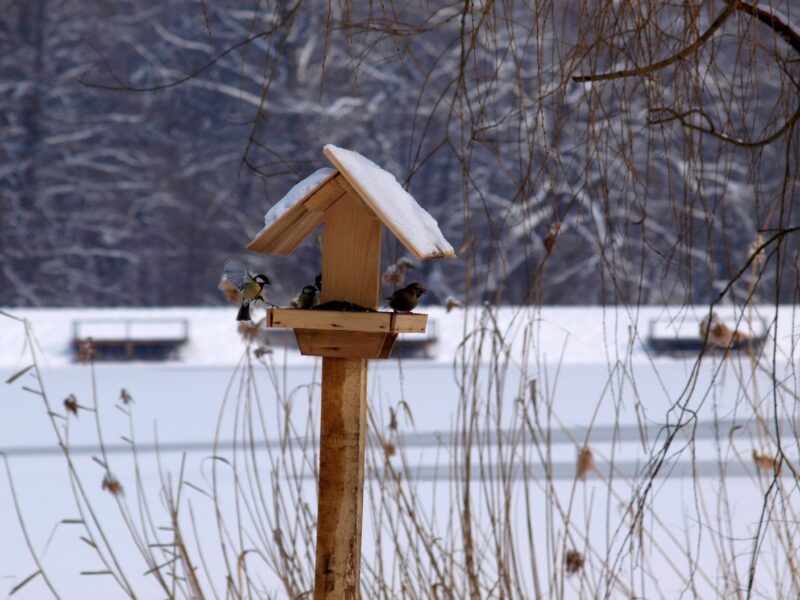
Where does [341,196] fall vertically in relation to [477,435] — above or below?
above

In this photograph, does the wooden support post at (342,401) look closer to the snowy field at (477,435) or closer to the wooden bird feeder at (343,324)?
the wooden bird feeder at (343,324)

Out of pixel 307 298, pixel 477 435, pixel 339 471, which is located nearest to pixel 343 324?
pixel 307 298

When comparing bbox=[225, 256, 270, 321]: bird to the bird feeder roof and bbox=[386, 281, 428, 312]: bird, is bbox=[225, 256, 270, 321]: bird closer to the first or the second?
the bird feeder roof

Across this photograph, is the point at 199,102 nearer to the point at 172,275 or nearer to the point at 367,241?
the point at 172,275

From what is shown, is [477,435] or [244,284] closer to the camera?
[244,284]

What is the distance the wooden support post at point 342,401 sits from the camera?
1.39m

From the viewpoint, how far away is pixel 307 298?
4.54ft

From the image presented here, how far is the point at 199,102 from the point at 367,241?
38.7 feet

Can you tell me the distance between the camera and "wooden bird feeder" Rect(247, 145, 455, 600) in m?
1.34

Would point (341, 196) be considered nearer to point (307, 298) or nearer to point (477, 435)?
point (307, 298)

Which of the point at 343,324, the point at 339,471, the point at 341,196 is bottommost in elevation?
the point at 339,471

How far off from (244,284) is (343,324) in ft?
0.43

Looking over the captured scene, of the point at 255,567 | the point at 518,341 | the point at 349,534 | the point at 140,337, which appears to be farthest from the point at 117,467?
the point at 518,341

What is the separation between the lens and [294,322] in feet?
4.35
